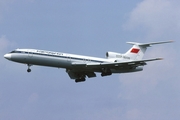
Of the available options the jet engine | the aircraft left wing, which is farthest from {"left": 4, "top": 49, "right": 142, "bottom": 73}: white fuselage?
the jet engine

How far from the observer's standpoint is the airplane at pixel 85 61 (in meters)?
51.7

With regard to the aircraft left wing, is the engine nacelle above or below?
above

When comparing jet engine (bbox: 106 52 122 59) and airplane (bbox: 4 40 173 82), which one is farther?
jet engine (bbox: 106 52 122 59)

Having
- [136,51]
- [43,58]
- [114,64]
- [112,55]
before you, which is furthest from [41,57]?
[136,51]

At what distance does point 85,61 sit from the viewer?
5406 cm

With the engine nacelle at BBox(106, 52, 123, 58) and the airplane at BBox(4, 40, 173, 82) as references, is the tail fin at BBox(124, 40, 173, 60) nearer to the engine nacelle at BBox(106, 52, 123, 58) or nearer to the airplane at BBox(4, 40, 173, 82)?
the airplane at BBox(4, 40, 173, 82)

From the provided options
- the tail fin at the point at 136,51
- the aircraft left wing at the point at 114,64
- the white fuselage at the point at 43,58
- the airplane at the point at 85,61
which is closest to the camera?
the white fuselage at the point at 43,58

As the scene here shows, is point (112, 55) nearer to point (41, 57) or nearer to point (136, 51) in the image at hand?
point (136, 51)

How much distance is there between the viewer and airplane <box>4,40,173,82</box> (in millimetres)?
51656

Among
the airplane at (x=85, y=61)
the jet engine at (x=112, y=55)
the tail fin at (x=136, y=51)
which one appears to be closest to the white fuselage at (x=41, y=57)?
the airplane at (x=85, y=61)

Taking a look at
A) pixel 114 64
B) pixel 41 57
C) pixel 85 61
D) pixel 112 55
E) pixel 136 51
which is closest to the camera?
pixel 41 57

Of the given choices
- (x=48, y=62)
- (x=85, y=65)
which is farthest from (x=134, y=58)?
(x=48, y=62)

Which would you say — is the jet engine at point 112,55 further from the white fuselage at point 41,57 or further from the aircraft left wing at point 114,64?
the white fuselage at point 41,57

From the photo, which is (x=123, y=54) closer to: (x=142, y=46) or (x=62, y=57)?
(x=142, y=46)
